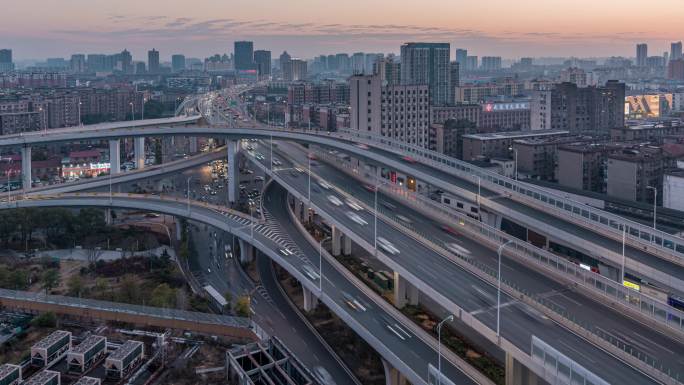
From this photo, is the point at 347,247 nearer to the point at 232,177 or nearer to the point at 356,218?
the point at 356,218

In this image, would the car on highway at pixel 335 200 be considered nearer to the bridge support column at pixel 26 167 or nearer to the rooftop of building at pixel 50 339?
the rooftop of building at pixel 50 339

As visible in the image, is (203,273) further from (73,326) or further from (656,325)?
(656,325)

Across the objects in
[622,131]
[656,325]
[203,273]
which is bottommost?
[203,273]

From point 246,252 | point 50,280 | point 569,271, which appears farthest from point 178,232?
point 569,271

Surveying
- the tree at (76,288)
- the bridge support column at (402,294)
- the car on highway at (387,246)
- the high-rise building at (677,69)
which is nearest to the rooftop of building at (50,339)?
the tree at (76,288)

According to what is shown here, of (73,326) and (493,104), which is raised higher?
(493,104)

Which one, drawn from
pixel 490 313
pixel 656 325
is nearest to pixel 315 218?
pixel 490 313
